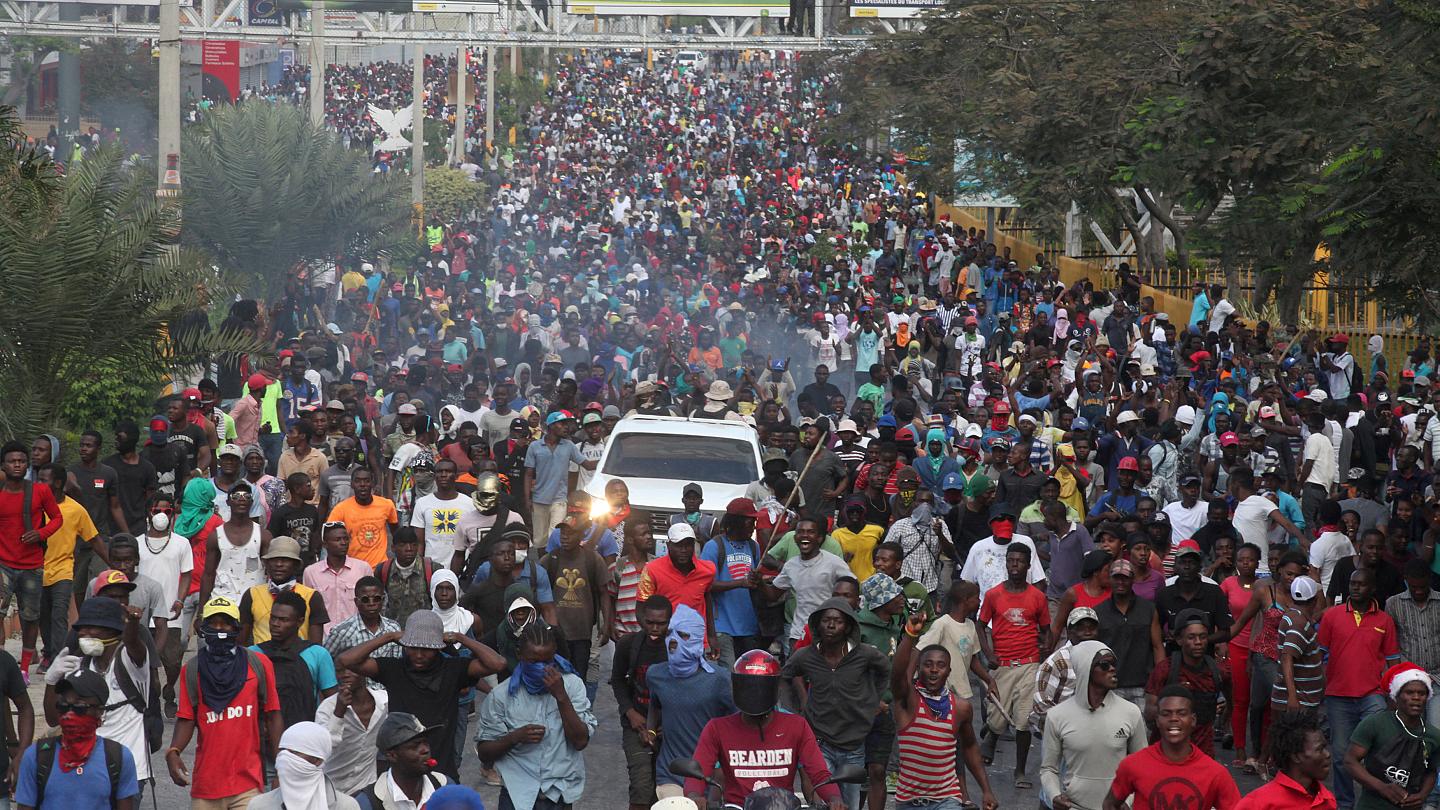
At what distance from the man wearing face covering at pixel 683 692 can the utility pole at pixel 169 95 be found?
14.6 m

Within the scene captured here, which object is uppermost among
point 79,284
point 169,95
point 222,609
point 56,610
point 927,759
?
point 169,95

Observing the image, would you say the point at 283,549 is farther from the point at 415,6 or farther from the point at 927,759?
the point at 415,6

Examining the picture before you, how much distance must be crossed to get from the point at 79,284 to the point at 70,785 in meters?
8.90

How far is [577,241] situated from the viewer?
36.7m

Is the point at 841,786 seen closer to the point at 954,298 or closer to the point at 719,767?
the point at 719,767

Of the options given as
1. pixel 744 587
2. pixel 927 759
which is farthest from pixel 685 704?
pixel 744 587

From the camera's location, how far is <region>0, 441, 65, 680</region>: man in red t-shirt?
1220cm

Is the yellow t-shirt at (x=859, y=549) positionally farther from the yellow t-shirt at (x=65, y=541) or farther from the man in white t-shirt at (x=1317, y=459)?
the man in white t-shirt at (x=1317, y=459)

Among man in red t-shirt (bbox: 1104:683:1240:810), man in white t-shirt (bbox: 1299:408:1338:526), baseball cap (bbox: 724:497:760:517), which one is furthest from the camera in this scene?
man in white t-shirt (bbox: 1299:408:1338:526)

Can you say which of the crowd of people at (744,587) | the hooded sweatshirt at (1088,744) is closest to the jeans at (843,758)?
the crowd of people at (744,587)

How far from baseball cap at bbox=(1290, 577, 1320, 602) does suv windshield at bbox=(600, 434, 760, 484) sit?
17.1 ft

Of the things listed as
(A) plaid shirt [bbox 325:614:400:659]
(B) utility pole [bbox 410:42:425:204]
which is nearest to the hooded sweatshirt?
(A) plaid shirt [bbox 325:614:400:659]

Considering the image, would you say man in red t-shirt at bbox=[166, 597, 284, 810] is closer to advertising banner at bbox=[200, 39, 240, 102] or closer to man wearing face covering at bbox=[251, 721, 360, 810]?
man wearing face covering at bbox=[251, 721, 360, 810]

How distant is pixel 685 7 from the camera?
42.3 meters
